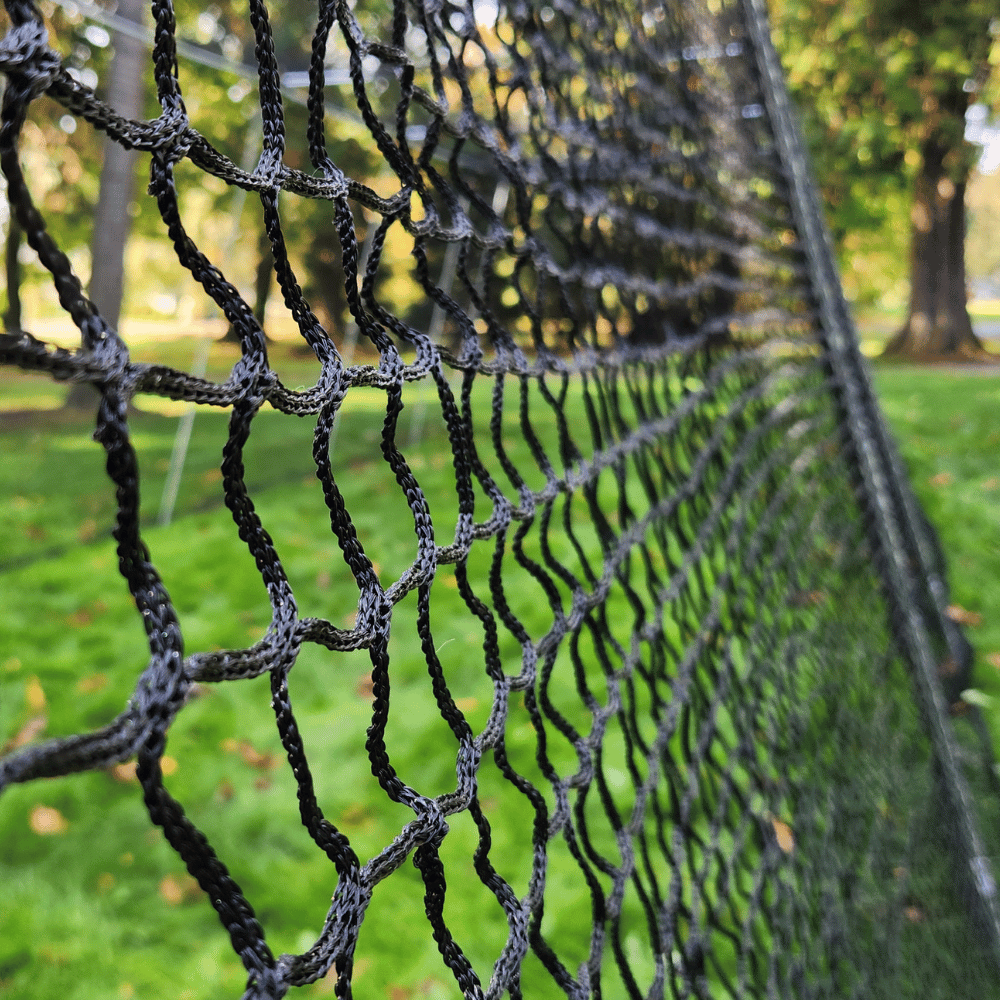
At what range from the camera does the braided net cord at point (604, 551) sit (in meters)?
0.51

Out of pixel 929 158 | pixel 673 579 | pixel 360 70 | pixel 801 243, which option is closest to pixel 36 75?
pixel 360 70

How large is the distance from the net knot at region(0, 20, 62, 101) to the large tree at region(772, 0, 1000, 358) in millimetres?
11167

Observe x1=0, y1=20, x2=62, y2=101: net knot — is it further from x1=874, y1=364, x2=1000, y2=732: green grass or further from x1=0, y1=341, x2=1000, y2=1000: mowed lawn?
x1=874, y1=364, x2=1000, y2=732: green grass

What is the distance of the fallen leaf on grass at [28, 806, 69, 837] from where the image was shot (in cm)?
203

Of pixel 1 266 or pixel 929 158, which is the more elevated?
pixel 1 266

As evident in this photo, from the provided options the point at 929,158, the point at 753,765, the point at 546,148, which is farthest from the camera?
the point at 929,158

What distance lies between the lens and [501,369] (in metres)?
0.97

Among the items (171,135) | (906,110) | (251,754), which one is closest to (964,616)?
(251,754)

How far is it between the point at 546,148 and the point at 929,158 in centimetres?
1262

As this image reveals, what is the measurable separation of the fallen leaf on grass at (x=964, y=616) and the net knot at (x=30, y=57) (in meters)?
3.32

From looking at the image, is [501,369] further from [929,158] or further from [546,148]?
[929,158]

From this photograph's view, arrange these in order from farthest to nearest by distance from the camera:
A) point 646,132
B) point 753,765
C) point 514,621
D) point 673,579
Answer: point 646,132 < point 753,765 < point 673,579 < point 514,621

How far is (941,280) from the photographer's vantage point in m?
12.3

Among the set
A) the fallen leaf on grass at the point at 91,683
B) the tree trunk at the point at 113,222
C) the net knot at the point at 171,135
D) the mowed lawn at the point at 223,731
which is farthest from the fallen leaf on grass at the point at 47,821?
the tree trunk at the point at 113,222
